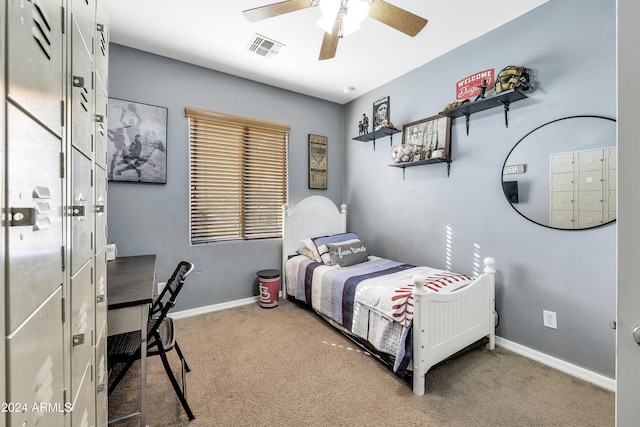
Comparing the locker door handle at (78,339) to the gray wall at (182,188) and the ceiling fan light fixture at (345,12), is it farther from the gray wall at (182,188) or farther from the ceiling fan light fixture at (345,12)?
the gray wall at (182,188)

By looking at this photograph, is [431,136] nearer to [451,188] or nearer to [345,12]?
[451,188]

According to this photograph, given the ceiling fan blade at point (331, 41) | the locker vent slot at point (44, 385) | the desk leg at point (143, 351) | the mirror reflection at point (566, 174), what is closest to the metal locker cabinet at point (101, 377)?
the desk leg at point (143, 351)

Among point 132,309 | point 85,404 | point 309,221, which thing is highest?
point 309,221

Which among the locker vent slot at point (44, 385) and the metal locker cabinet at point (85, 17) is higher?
the metal locker cabinet at point (85, 17)

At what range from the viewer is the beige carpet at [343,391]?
5.08 feet

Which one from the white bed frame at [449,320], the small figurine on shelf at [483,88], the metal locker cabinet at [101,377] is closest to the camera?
the metal locker cabinet at [101,377]

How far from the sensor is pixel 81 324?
89 cm

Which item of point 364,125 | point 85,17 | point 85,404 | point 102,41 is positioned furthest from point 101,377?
point 364,125

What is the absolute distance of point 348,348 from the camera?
2297 mm

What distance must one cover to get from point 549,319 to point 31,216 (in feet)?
9.37

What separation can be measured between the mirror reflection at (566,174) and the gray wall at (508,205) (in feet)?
0.22

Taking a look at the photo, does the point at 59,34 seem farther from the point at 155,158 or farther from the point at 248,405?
the point at 155,158

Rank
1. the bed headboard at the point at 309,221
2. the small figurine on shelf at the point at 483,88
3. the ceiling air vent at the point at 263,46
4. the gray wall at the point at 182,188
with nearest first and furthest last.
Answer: the small figurine on shelf at the point at 483,88, the ceiling air vent at the point at 263,46, the gray wall at the point at 182,188, the bed headboard at the point at 309,221

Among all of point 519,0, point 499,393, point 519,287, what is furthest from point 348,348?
A: point 519,0
